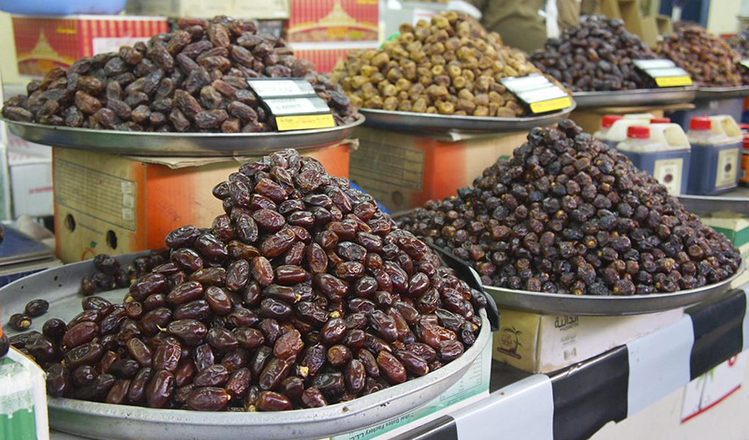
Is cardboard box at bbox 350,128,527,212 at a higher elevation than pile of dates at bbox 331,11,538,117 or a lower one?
lower

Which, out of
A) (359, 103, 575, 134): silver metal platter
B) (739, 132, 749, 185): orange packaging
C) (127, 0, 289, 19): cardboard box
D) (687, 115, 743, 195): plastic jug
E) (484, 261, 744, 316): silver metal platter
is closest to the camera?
(484, 261, 744, 316): silver metal platter

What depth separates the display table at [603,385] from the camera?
3.79 feet

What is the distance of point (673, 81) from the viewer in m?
2.43

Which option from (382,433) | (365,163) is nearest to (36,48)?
(365,163)

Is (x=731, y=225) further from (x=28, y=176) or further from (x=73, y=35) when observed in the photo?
(x=28, y=176)

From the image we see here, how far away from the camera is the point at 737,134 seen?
2275 millimetres

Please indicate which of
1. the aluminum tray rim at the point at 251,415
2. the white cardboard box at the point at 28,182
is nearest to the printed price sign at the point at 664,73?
the aluminum tray rim at the point at 251,415

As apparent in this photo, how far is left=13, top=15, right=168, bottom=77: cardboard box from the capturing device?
8.66ft

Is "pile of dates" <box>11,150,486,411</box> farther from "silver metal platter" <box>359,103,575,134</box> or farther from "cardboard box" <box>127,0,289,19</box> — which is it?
"cardboard box" <box>127,0,289,19</box>

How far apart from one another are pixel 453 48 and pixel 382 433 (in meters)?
1.28

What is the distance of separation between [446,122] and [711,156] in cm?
94

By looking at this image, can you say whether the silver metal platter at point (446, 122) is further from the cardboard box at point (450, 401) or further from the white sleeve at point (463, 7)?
the white sleeve at point (463, 7)

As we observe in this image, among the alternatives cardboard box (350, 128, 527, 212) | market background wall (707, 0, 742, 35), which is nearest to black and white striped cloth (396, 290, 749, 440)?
cardboard box (350, 128, 527, 212)

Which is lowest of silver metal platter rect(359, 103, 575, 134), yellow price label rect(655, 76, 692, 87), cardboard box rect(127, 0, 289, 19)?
silver metal platter rect(359, 103, 575, 134)
